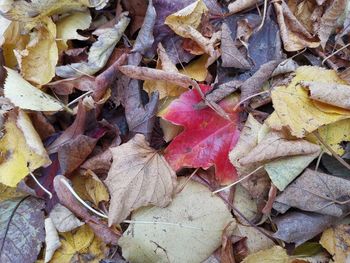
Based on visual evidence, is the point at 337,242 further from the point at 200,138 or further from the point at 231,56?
the point at 231,56

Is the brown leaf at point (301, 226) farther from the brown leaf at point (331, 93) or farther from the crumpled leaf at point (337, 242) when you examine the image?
the brown leaf at point (331, 93)

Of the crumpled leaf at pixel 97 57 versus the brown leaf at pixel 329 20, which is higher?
the brown leaf at pixel 329 20

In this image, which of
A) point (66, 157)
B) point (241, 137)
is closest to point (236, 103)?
point (241, 137)

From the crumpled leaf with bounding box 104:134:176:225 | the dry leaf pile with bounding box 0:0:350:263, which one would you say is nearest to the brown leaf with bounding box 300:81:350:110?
the dry leaf pile with bounding box 0:0:350:263

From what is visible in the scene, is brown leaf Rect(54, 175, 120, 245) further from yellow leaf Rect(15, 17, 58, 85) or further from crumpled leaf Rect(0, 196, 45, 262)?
yellow leaf Rect(15, 17, 58, 85)

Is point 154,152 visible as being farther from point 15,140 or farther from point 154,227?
point 15,140

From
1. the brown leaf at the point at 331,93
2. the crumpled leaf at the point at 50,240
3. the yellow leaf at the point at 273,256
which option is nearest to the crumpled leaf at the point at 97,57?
the crumpled leaf at the point at 50,240
